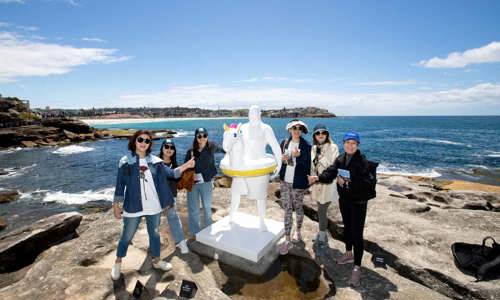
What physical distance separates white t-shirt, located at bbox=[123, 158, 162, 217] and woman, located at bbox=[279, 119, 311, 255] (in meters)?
2.19

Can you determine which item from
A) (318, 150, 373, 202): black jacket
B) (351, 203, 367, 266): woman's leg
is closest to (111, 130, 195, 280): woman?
(318, 150, 373, 202): black jacket

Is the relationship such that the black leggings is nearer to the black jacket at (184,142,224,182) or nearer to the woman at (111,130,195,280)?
the black jacket at (184,142,224,182)

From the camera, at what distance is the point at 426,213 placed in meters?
6.84

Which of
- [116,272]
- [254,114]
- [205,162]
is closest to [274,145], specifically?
[254,114]

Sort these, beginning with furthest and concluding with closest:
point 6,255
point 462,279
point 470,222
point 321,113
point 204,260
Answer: point 321,113 → point 470,222 → point 6,255 → point 204,260 → point 462,279

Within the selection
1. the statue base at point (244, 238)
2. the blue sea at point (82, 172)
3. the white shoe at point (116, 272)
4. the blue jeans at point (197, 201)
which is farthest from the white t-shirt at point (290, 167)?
the blue sea at point (82, 172)

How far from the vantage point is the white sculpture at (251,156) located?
16.1 ft

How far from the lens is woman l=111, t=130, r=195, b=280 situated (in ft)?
13.1

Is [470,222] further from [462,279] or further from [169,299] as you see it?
[169,299]

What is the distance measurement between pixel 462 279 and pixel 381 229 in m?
1.77

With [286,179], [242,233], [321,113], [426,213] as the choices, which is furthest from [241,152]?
[321,113]

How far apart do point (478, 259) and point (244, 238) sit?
3.85m

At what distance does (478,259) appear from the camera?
444 cm

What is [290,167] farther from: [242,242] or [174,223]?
[174,223]
